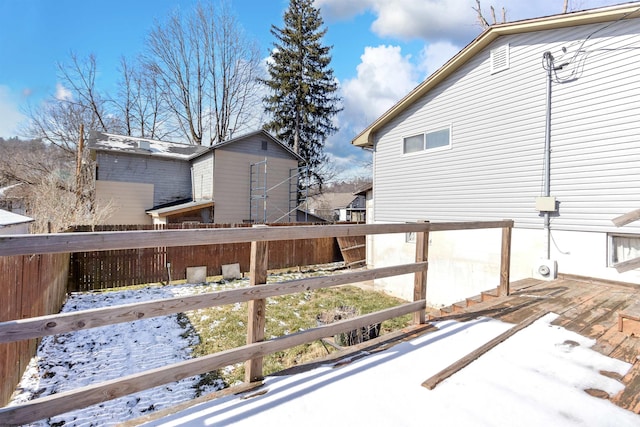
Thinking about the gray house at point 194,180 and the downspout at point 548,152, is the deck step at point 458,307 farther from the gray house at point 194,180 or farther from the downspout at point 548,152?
the gray house at point 194,180

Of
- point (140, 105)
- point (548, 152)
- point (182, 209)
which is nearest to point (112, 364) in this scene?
point (548, 152)

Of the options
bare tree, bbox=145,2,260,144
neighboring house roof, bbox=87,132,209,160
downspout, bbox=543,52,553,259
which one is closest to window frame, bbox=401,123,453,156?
downspout, bbox=543,52,553,259

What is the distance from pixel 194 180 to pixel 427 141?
44.0 feet

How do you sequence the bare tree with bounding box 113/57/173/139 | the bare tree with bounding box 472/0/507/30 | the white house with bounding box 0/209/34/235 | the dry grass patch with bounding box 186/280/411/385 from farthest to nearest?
1. the bare tree with bounding box 113/57/173/139
2. the bare tree with bounding box 472/0/507/30
3. the white house with bounding box 0/209/34/235
4. the dry grass patch with bounding box 186/280/411/385

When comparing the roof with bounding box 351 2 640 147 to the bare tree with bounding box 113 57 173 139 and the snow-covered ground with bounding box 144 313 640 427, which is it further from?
the bare tree with bounding box 113 57 173 139

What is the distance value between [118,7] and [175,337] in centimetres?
1753

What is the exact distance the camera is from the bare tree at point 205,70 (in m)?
23.5

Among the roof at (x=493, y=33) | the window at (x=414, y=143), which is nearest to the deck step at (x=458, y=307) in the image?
the roof at (x=493, y=33)

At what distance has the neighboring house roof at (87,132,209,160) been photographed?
51.4ft

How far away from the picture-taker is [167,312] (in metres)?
1.79

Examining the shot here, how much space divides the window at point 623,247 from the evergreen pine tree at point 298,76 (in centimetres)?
1928

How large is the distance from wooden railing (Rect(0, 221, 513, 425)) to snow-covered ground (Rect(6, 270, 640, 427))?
24 centimetres

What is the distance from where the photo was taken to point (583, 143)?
230 inches

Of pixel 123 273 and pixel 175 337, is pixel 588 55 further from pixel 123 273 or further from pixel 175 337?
pixel 123 273
